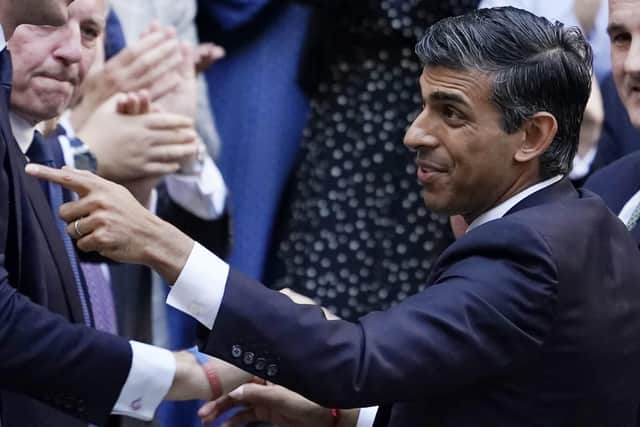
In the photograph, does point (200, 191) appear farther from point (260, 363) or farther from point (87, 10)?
point (260, 363)

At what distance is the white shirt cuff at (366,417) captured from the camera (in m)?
3.50

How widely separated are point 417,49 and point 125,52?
1.73 metres

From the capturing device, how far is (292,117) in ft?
17.6

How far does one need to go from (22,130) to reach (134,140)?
33.7 inches

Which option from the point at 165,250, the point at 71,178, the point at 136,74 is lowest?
the point at 136,74

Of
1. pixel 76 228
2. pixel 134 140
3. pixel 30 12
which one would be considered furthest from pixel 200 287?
pixel 134 140

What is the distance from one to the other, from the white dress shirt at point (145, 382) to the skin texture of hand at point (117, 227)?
0.92 ft

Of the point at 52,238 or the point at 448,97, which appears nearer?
the point at 448,97

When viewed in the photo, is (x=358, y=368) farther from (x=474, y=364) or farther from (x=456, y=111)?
(x=456, y=111)

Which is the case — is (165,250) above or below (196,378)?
above

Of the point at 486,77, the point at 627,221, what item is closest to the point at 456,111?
the point at 486,77

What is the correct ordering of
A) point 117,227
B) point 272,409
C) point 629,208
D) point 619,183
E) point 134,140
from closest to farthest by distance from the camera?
point 117,227, point 272,409, point 629,208, point 619,183, point 134,140

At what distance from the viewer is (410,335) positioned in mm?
2955

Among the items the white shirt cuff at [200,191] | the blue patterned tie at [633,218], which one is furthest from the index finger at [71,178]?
the white shirt cuff at [200,191]
